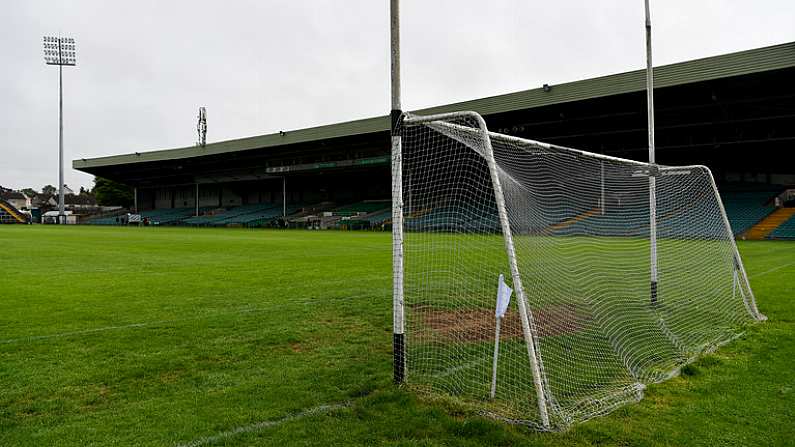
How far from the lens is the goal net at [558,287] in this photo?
14.3ft

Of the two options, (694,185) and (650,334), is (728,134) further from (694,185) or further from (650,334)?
(650,334)

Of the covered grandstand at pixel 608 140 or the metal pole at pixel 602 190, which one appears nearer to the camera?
the metal pole at pixel 602 190

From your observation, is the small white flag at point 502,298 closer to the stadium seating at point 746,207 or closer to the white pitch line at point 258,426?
the white pitch line at point 258,426

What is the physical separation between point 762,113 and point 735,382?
31.6m

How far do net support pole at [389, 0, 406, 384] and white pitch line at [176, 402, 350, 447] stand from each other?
0.72 m

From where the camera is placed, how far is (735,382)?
4.66 meters

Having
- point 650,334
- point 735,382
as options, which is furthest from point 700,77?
point 735,382

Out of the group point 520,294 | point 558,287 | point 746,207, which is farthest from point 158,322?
point 746,207

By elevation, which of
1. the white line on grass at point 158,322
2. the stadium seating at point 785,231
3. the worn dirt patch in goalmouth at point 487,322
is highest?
the stadium seating at point 785,231

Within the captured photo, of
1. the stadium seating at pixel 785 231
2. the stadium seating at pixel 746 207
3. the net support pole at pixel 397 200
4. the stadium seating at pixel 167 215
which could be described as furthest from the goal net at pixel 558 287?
the stadium seating at pixel 167 215

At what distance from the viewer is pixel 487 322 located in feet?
23.4

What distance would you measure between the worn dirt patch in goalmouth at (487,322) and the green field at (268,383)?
0.69 m

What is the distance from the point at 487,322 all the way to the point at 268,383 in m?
3.40

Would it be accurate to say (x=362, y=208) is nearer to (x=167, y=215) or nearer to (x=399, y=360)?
(x=167, y=215)
